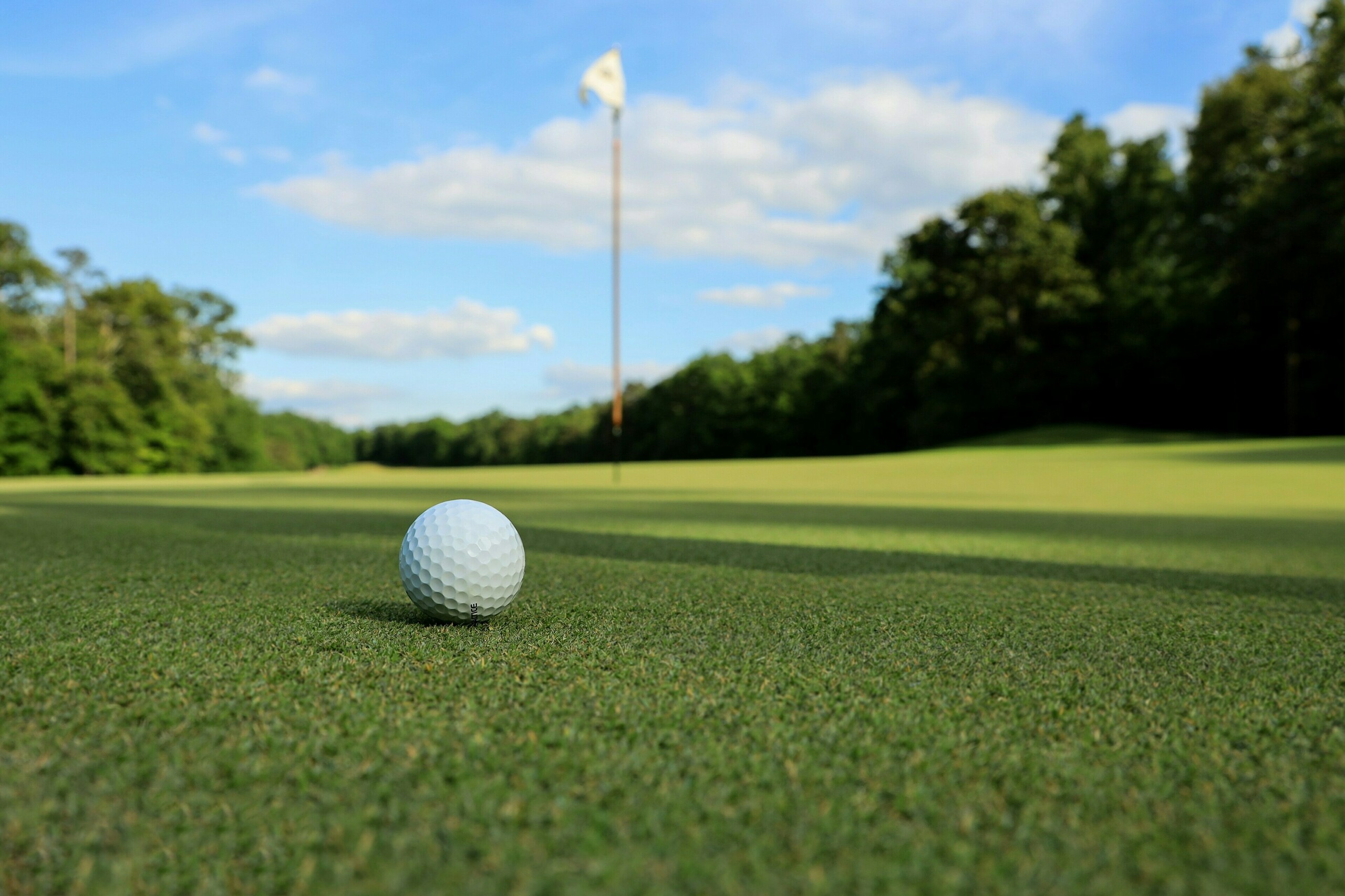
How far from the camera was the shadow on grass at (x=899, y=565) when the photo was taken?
368 cm

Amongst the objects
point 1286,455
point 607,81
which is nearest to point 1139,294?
point 1286,455

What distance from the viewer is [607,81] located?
18500 mm

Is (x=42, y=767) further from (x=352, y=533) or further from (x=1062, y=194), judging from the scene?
(x=1062, y=194)

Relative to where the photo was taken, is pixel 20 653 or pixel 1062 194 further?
pixel 1062 194

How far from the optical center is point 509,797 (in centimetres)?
118

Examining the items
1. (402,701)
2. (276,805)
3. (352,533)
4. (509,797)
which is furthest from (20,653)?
(352,533)

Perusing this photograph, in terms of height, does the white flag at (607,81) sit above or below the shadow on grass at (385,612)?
above

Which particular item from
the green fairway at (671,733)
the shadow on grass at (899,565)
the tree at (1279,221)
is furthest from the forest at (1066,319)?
the green fairway at (671,733)

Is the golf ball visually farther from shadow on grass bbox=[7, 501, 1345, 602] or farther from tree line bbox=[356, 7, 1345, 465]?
tree line bbox=[356, 7, 1345, 465]

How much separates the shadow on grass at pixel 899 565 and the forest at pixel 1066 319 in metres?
27.1

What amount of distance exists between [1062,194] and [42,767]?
41246mm

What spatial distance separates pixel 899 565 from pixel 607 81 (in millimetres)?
16817

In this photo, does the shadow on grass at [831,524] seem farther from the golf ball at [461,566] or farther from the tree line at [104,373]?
the tree line at [104,373]

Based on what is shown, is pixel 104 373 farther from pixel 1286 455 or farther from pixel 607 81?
pixel 1286 455
